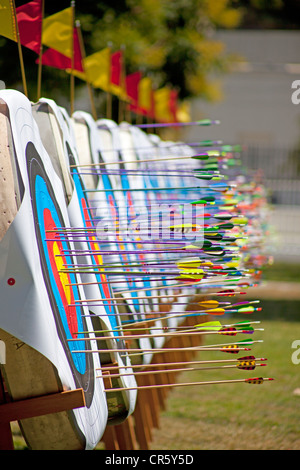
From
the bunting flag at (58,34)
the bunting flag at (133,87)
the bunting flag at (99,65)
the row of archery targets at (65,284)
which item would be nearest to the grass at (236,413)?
the row of archery targets at (65,284)

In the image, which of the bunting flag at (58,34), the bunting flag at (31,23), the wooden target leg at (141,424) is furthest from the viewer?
the bunting flag at (58,34)

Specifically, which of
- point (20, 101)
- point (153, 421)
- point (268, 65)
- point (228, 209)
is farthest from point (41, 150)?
point (268, 65)

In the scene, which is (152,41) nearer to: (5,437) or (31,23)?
(31,23)

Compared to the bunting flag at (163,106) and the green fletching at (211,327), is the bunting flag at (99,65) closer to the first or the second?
the green fletching at (211,327)

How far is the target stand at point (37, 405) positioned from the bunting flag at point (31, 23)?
190cm

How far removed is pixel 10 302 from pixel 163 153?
418cm

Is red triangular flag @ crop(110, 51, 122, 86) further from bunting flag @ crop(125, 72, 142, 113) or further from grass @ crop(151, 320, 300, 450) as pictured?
grass @ crop(151, 320, 300, 450)

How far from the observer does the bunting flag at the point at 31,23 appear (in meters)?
3.50

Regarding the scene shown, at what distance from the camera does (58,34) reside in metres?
4.18

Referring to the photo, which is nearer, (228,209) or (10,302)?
(10,302)

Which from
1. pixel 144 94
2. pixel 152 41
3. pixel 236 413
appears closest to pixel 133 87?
pixel 144 94

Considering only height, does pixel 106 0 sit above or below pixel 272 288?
above

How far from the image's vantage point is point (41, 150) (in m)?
2.40

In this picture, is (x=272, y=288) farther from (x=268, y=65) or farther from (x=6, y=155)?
(x=268, y=65)
